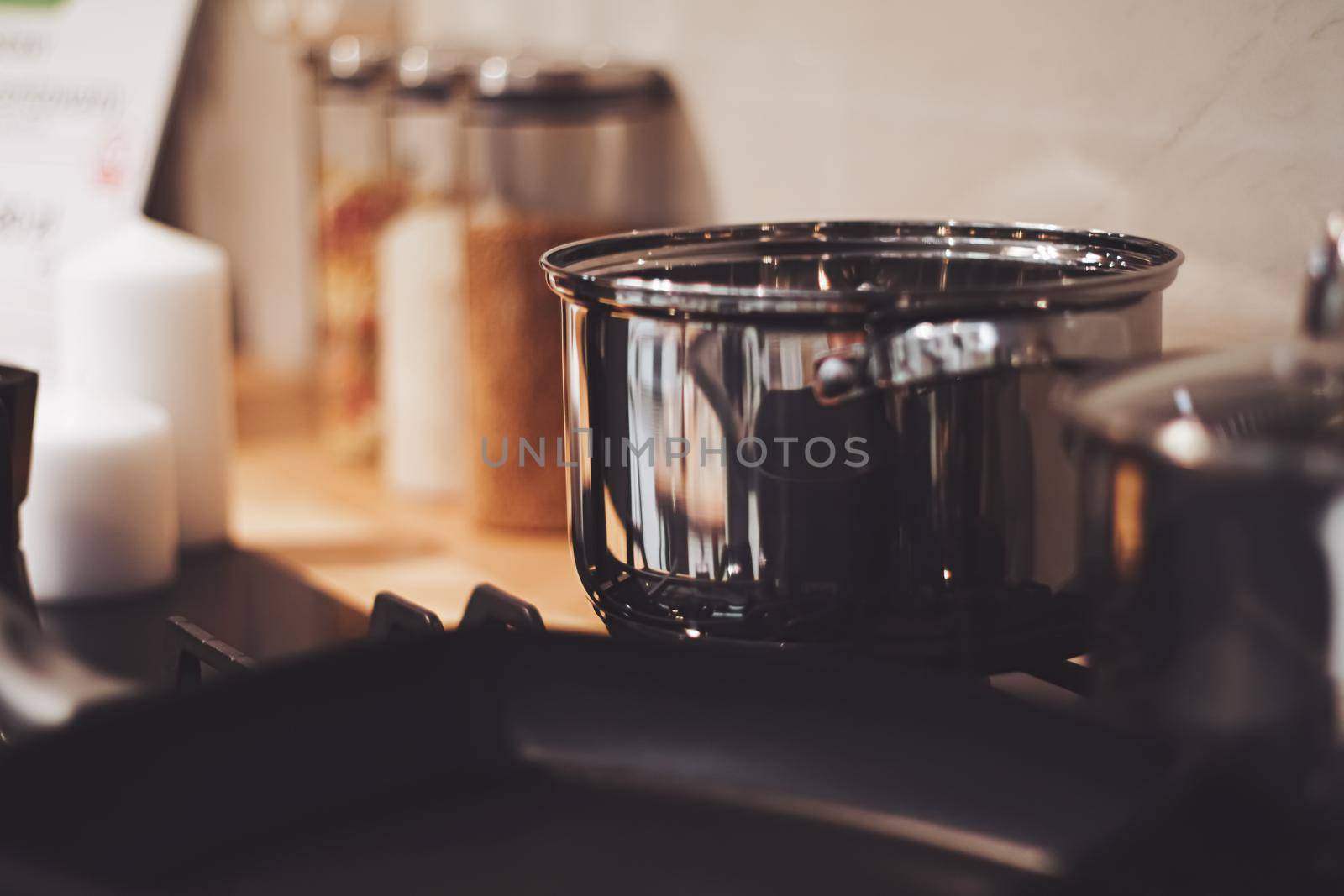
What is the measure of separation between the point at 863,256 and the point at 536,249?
16.2 inches

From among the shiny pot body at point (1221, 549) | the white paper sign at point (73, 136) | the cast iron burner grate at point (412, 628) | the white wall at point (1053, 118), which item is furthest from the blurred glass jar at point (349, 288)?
the shiny pot body at point (1221, 549)

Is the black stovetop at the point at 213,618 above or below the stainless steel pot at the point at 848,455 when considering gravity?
below

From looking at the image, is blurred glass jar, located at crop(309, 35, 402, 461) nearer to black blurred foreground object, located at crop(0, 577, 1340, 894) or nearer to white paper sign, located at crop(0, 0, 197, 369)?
white paper sign, located at crop(0, 0, 197, 369)

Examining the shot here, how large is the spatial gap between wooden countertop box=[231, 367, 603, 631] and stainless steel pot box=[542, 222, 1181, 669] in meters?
0.30

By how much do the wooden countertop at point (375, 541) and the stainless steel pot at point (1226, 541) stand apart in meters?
0.42

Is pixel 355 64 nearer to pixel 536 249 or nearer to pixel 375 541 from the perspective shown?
pixel 536 249

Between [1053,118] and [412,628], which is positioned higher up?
[1053,118]

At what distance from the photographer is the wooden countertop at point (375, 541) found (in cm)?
83

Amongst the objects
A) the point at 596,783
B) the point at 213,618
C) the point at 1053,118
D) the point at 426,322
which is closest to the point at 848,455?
the point at 596,783

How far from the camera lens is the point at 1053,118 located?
67cm

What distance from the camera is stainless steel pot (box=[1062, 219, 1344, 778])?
28 centimetres

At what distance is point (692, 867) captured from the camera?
0.35 metres

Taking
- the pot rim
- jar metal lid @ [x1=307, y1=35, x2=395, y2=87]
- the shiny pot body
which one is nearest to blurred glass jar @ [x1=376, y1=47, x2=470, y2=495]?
jar metal lid @ [x1=307, y1=35, x2=395, y2=87]

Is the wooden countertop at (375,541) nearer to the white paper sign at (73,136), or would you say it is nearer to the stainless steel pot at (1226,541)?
the white paper sign at (73,136)
